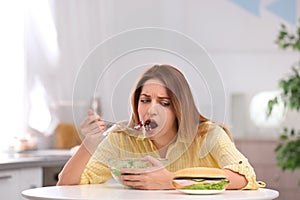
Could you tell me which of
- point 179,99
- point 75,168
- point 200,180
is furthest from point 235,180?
point 75,168

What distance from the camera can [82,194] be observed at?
2.18 m

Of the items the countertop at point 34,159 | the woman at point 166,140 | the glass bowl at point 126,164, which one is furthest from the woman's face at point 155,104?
the countertop at point 34,159

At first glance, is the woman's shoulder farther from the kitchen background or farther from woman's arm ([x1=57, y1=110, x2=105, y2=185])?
woman's arm ([x1=57, y1=110, x2=105, y2=185])

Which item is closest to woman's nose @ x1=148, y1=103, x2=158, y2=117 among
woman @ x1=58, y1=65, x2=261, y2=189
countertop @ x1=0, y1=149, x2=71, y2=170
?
woman @ x1=58, y1=65, x2=261, y2=189

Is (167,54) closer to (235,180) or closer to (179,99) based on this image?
(179,99)

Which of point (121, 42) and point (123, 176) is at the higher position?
point (121, 42)

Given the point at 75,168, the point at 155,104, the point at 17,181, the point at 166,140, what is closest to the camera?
the point at 155,104

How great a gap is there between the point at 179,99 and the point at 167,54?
0.47ft

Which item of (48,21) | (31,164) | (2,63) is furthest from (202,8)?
(31,164)

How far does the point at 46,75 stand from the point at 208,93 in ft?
7.94

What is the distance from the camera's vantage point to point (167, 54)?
90.1 inches

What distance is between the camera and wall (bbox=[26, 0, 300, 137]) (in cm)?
230

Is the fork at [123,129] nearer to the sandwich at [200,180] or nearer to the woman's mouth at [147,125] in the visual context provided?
the woman's mouth at [147,125]

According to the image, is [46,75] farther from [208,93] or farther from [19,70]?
[208,93]
